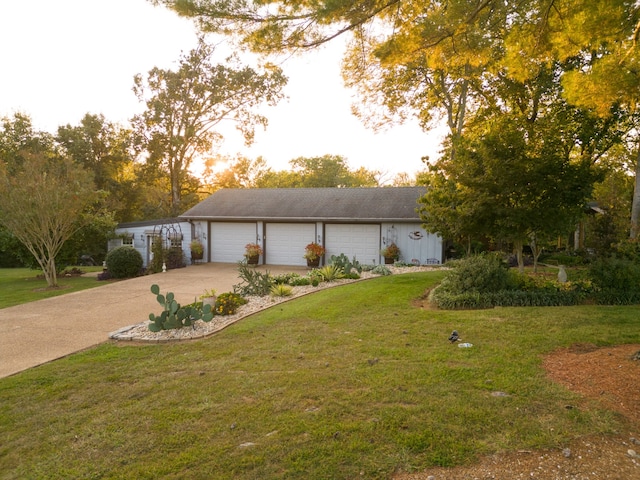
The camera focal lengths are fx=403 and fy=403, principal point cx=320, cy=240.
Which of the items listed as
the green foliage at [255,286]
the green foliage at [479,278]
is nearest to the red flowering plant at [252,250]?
the green foliage at [255,286]

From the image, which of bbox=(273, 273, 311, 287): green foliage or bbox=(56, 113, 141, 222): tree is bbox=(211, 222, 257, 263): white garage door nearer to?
bbox=(273, 273, 311, 287): green foliage

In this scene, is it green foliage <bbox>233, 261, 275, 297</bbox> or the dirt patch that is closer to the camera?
the dirt patch

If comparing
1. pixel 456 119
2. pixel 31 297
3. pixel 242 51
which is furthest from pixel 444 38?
pixel 31 297

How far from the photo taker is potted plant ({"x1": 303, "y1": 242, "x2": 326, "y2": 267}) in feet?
55.9

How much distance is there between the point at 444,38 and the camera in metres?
6.35

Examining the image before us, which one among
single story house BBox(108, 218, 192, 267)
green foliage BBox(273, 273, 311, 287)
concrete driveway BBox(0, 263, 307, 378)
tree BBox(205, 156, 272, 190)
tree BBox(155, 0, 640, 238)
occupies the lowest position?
concrete driveway BBox(0, 263, 307, 378)

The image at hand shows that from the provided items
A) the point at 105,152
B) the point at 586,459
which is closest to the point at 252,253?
the point at 586,459

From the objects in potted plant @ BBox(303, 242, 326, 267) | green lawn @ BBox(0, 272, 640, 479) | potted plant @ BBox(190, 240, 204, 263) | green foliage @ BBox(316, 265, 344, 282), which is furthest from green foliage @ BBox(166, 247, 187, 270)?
green lawn @ BBox(0, 272, 640, 479)

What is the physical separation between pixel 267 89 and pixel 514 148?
81.7 feet

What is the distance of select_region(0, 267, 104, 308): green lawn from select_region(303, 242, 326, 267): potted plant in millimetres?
7975

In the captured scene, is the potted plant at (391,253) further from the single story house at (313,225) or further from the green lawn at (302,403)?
the green lawn at (302,403)

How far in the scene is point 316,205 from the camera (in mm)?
18438

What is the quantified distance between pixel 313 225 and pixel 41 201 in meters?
10.0

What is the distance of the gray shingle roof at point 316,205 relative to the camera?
17062 millimetres
